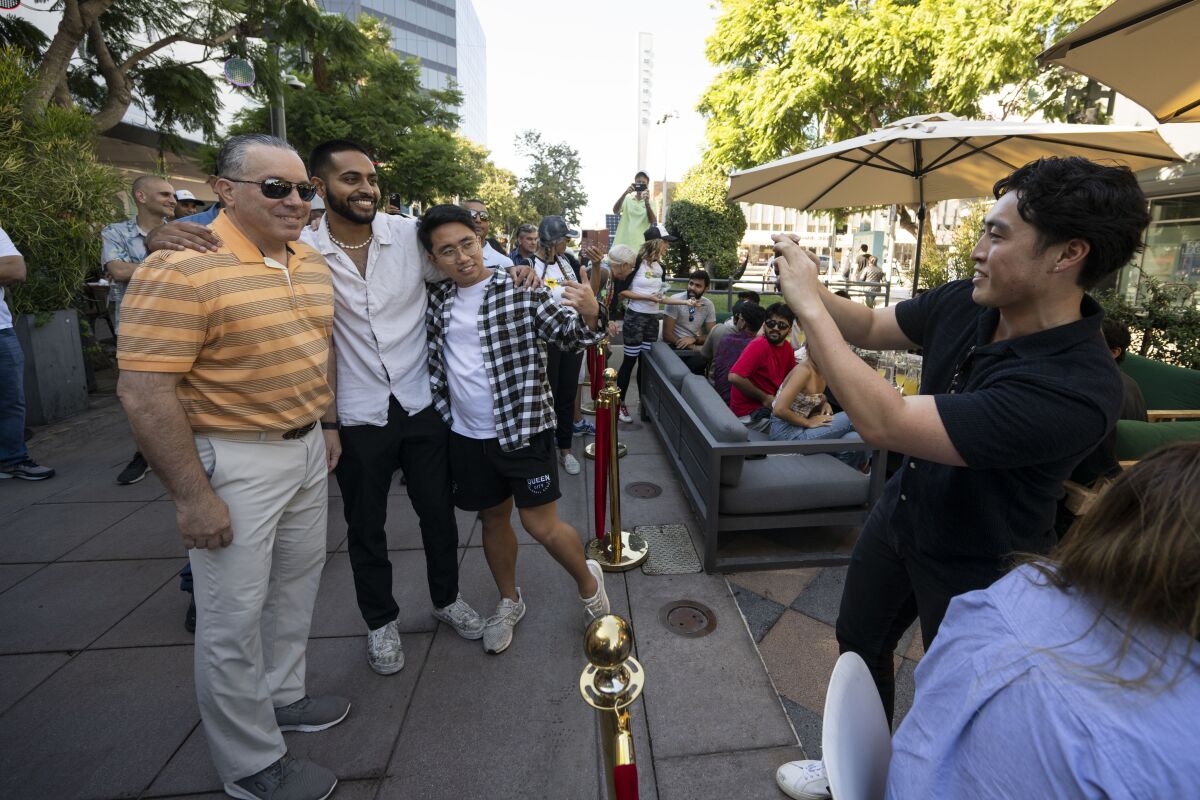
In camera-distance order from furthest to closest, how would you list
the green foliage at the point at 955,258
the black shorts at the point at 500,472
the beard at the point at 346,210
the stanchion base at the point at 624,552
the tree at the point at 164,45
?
the green foliage at the point at 955,258 < the tree at the point at 164,45 < the stanchion base at the point at 624,552 < the black shorts at the point at 500,472 < the beard at the point at 346,210

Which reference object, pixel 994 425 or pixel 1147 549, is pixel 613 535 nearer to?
pixel 994 425

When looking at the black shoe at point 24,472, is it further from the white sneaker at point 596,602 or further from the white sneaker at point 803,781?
the white sneaker at point 803,781

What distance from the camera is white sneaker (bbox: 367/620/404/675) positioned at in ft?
8.95

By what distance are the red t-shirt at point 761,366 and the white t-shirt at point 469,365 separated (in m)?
2.73

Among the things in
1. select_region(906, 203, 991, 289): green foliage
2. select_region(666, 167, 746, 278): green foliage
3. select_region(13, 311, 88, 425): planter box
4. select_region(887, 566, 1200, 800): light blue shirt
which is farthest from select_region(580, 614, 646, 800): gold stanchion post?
select_region(666, 167, 746, 278): green foliage

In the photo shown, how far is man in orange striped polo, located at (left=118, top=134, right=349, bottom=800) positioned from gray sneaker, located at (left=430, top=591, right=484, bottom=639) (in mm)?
911

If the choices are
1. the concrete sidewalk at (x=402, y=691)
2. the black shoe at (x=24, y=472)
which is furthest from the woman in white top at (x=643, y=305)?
the black shoe at (x=24, y=472)

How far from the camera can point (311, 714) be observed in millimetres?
2406

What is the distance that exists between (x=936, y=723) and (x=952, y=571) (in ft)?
2.72

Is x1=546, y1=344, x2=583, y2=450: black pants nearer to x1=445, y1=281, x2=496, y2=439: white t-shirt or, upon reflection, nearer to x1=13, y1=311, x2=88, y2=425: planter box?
x1=445, y1=281, x2=496, y2=439: white t-shirt

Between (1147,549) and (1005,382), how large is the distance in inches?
26.7

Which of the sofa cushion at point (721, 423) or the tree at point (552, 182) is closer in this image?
the sofa cushion at point (721, 423)

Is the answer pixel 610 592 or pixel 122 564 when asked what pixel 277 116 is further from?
pixel 610 592

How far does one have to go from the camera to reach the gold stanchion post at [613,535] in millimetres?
3566
